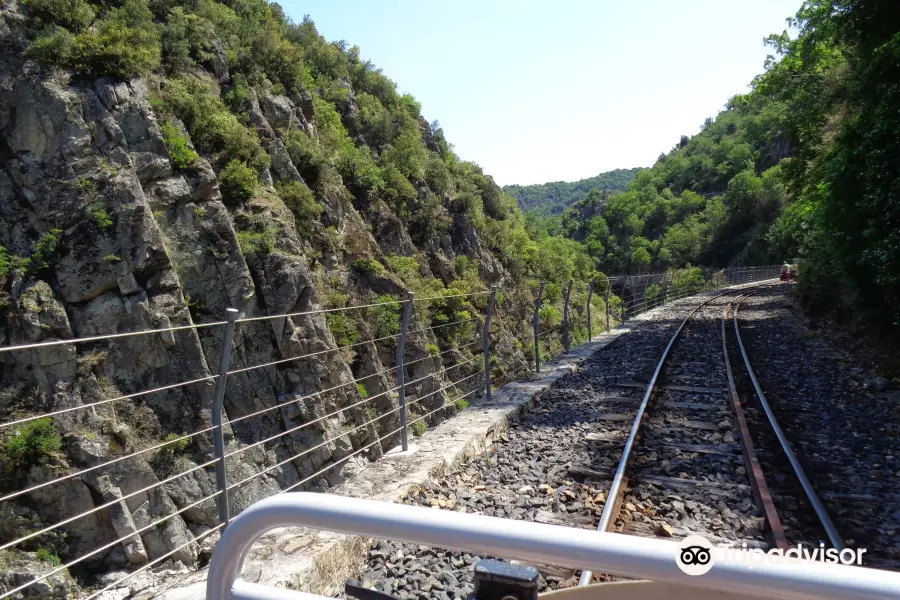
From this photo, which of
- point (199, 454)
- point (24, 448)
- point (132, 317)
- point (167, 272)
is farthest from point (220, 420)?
point (167, 272)

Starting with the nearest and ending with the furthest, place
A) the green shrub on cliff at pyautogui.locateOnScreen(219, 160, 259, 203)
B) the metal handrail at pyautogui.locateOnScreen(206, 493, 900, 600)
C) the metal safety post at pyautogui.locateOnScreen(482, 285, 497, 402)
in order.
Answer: the metal handrail at pyautogui.locateOnScreen(206, 493, 900, 600)
the metal safety post at pyautogui.locateOnScreen(482, 285, 497, 402)
the green shrub on cliff at pyautogui.locateOnScreen(219, 160, 259, 203)

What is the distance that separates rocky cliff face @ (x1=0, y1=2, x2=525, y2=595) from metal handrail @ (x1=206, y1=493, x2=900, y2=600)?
32.1ft

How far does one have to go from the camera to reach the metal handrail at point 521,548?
2.77 feet

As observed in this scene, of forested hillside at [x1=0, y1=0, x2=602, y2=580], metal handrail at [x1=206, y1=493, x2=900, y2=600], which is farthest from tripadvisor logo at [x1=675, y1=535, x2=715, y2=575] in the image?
forested hillside at [x1=0, y1=0, x2=602, y2=580]

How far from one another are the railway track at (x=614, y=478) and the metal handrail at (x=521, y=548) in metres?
2.16

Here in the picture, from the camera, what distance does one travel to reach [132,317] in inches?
535

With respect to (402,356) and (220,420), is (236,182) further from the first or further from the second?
(220,420)

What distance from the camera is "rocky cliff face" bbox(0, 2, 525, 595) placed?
1187cm

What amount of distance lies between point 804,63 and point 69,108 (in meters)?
22.2

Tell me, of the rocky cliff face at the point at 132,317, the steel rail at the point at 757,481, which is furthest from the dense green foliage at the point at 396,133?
the steel rail at the point at 757,481

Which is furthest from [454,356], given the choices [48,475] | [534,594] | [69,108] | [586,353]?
[534,594]

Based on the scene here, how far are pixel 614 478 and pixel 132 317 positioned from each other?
13.6 meters

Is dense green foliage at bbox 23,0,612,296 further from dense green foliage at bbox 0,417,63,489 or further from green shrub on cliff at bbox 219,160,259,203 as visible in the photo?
dense green foliage at bbox 0,417,63,489

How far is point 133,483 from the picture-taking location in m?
12.4
